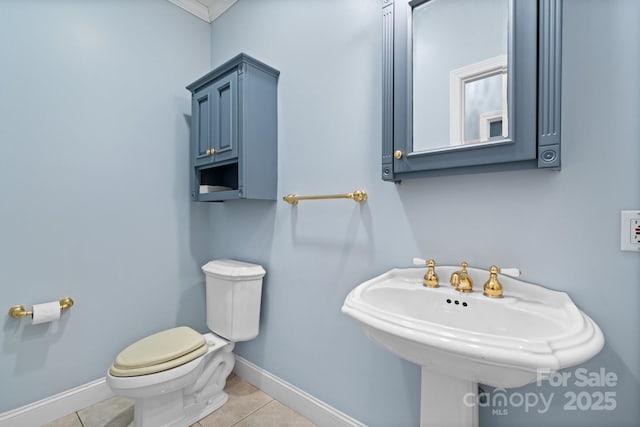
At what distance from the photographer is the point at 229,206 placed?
1.89 m

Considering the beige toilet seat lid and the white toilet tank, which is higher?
the white toilet tank

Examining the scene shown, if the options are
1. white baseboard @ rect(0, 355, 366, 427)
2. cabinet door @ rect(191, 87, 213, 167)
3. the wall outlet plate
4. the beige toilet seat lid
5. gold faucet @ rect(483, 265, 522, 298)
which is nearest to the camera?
the wall outlet plate

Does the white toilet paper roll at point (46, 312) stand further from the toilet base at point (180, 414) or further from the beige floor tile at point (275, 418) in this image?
the beige floor tile at point (275, 418)

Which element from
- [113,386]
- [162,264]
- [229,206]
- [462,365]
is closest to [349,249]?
[462,365]

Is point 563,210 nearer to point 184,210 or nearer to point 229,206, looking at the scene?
point 229,206

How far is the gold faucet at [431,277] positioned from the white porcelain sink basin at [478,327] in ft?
0.09

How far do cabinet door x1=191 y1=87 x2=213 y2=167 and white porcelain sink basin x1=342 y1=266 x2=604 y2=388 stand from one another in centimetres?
129

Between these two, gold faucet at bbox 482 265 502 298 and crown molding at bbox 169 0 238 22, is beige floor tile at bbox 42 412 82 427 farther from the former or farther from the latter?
crown molding at bbox 169 0 238 22

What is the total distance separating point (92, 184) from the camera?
5.08 ft

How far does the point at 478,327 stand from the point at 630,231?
1.53 ft

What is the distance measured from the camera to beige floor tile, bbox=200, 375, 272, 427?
1424 millimetres

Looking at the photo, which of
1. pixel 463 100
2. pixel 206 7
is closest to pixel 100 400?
pixel 463 100

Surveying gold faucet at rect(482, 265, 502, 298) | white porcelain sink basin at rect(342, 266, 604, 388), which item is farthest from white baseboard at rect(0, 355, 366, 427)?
gold faucet at rect(482, 265, 502, 298)

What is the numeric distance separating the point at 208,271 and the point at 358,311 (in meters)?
1.15
